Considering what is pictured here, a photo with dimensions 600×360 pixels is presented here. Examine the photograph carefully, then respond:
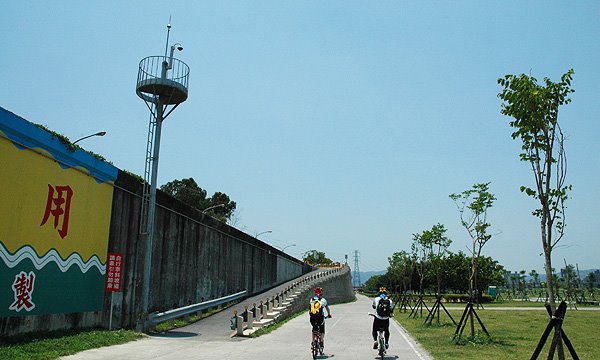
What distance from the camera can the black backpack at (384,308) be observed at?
42.9ft

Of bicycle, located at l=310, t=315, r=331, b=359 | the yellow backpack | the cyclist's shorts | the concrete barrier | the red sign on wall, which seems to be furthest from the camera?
the concrete barrier

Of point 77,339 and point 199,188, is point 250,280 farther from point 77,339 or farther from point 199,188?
point 199,188

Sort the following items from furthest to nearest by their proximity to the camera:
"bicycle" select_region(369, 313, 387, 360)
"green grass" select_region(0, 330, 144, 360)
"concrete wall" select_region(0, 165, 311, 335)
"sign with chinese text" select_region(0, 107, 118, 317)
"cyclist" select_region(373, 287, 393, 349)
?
"concrete wall" select_region(0, 165, 311, 335), "cyclist" select_region(373, 287, 393, 349), "bicycle" select_region(369, 313, 387, 360), "sign with chinese text" select_region(0, 107, 118, 317), "green grass" select_region(0, 330, 144, 360)

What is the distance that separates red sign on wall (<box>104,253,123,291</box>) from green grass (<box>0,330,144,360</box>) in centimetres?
150

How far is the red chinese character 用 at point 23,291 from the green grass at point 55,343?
0.77 m

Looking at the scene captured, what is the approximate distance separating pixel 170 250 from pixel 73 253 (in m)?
6.37

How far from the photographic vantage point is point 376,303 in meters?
13.3

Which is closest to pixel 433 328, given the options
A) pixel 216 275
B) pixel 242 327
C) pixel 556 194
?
pixel 242 327

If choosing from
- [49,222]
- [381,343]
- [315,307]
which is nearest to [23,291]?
[49,222]

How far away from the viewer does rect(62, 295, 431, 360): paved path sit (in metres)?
12.5

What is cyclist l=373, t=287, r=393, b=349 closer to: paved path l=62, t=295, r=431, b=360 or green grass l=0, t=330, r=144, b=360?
paved path l=62, t=295, r=431, b=360

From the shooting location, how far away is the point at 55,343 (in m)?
12.4

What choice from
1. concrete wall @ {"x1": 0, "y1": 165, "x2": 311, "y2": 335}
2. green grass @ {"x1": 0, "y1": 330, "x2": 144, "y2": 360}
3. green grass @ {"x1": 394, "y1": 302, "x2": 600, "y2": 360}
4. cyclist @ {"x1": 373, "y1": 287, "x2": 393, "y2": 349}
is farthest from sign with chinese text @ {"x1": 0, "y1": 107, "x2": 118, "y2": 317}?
green grass @ {"x1": 394, "y1": 302, "x2": 600, "y2": 360}

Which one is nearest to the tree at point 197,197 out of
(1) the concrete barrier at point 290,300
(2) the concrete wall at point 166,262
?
(1) the concrete barrier at point 290,300
